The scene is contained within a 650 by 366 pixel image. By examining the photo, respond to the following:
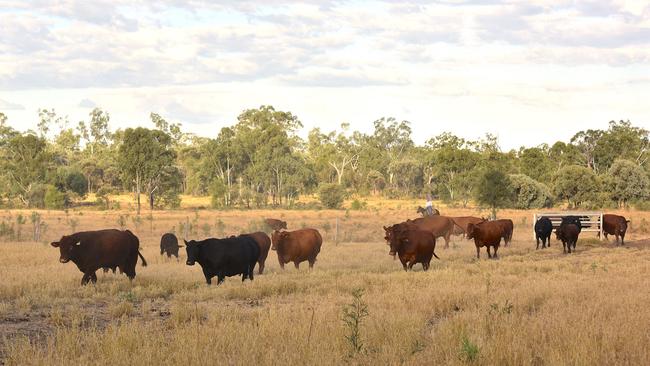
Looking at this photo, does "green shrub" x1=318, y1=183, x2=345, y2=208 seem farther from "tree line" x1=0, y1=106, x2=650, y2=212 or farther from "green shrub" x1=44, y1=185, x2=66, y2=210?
"green shrub" x1=44, y1=185, x2=66, y2=210

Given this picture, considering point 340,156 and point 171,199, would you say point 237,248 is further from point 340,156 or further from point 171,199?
point 340,156

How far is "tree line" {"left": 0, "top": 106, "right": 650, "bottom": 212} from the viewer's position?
65.9 meters

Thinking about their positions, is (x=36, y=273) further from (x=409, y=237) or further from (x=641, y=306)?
(x=641, y=306)

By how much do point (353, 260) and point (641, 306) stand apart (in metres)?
11.9

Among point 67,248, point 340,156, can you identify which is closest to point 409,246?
point 67,248

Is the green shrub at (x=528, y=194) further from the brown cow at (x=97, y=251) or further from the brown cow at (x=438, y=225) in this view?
the brown cow at (x=97, y=251)

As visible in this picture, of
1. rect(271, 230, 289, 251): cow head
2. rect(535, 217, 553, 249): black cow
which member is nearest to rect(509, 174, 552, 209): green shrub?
rect(535, 217, 553, 249): black cow

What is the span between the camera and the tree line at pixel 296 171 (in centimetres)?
6594

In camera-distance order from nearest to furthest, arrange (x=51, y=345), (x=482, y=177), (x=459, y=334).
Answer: (x=51, y=345) → (x=459, y=334) → (x=482, y=177)

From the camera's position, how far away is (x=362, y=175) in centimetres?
11006

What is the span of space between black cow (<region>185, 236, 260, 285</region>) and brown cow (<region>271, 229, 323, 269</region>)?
3.98 metres

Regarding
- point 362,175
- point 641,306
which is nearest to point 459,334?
point 641,306

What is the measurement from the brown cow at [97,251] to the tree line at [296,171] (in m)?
29.6

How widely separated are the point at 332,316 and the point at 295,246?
1033cm
